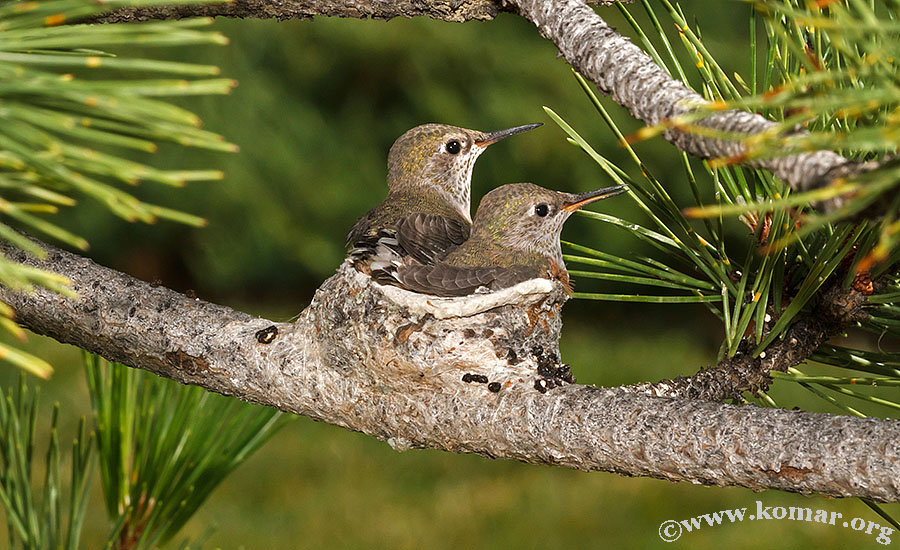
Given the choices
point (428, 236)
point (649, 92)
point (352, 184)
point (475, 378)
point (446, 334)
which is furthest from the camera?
point (352, 184)

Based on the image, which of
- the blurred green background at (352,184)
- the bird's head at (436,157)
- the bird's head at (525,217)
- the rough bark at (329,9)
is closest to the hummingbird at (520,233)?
the bird's head at (525,217)

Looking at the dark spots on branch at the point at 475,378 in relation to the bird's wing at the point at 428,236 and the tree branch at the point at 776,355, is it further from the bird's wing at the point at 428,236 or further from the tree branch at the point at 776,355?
the bird's wing at the point at 428,236

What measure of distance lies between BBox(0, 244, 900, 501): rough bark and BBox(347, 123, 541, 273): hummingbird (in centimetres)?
10

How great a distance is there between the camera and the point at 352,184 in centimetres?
355

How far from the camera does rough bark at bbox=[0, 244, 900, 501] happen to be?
0.51 meters

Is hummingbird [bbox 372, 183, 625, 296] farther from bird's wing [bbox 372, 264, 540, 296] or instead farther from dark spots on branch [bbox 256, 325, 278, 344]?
dark spots on branch [bbox 256, 325, 278, 344]

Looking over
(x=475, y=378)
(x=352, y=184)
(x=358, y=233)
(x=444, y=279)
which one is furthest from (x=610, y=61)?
(x=352, y=184)

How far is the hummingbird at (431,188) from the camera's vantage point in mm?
958

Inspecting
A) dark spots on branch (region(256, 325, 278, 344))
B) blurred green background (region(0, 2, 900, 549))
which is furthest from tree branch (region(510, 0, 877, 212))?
blurred green background (region(0, 2, 900, 549))

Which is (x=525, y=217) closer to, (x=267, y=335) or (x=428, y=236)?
(x=428, y=236)

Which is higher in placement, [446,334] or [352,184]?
[446,334]

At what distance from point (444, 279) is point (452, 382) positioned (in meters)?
0.17

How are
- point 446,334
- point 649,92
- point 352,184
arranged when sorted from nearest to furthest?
point 649,92 < point 446,334 < point 352,184

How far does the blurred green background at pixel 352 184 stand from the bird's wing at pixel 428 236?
172cm
